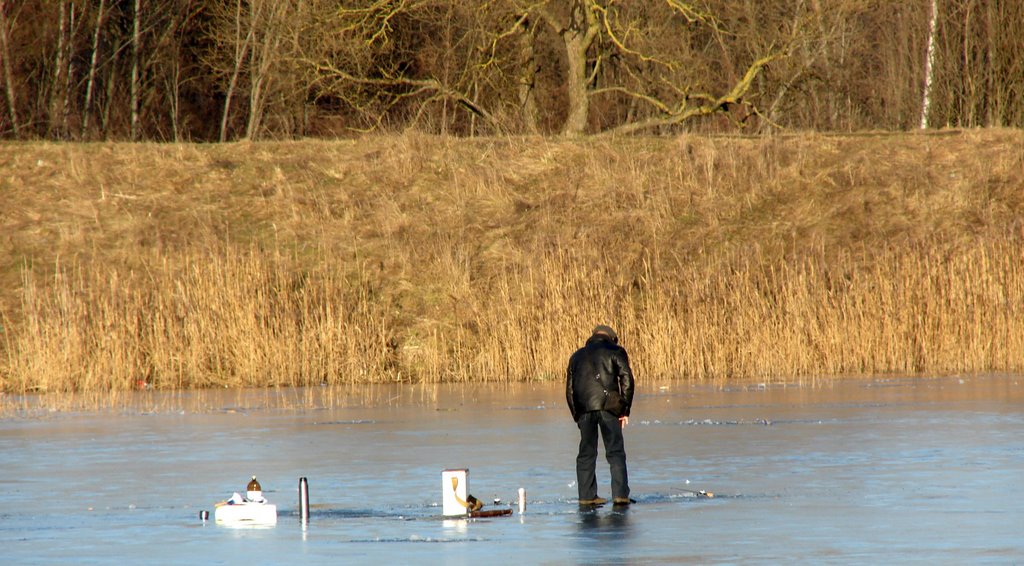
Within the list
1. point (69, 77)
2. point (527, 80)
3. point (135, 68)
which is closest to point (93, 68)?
point (69, 77)

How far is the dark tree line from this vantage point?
3884 centimetres

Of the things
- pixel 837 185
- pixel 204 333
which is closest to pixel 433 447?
pixel 204 333

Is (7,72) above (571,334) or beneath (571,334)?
above

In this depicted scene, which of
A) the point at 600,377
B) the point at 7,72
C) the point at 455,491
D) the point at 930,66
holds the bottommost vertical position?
the point at 455,491

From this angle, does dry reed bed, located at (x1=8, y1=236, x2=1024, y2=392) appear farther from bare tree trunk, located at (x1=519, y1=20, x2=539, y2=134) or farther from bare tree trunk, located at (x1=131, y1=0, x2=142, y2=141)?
bare tree trunk, located at (x1=131, y1=0, x2=142, y2=141)

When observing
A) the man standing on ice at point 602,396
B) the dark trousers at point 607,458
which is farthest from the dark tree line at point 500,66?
the dark trousers at point 607,458

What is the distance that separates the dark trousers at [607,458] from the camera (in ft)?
39.4

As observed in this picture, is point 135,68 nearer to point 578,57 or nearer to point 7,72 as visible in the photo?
point 7,72

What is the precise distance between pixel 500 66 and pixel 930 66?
39.1ft

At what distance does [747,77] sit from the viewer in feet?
126

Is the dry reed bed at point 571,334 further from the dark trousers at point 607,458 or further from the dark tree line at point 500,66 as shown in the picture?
the dark trousers at point 607,458

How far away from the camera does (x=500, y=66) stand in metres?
40.0

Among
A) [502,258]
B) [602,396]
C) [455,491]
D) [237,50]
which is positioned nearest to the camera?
[455,491]

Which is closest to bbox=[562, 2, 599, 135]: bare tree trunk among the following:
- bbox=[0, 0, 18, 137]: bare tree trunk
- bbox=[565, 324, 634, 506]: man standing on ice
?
bbox=[0, 0, 18, 137]: bare tree trunk
